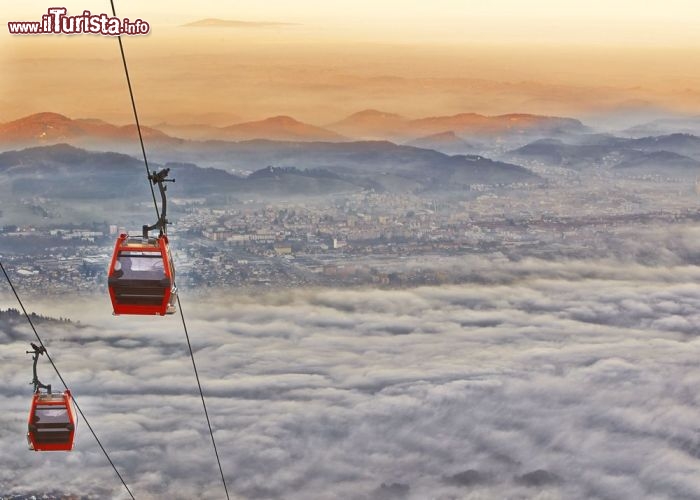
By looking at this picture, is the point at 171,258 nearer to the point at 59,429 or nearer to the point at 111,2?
the point at 111,2

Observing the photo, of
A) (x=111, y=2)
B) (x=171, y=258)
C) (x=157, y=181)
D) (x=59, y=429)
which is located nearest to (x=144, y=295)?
(x=171, y=258)

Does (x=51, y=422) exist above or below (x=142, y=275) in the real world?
below

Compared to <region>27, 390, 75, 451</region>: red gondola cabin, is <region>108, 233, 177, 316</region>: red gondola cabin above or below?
above

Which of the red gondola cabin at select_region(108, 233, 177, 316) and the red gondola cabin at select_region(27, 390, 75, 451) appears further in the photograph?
the red gondola cabin at select_region(27, 390, 75, 451)

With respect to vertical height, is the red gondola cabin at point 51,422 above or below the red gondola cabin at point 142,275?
below
